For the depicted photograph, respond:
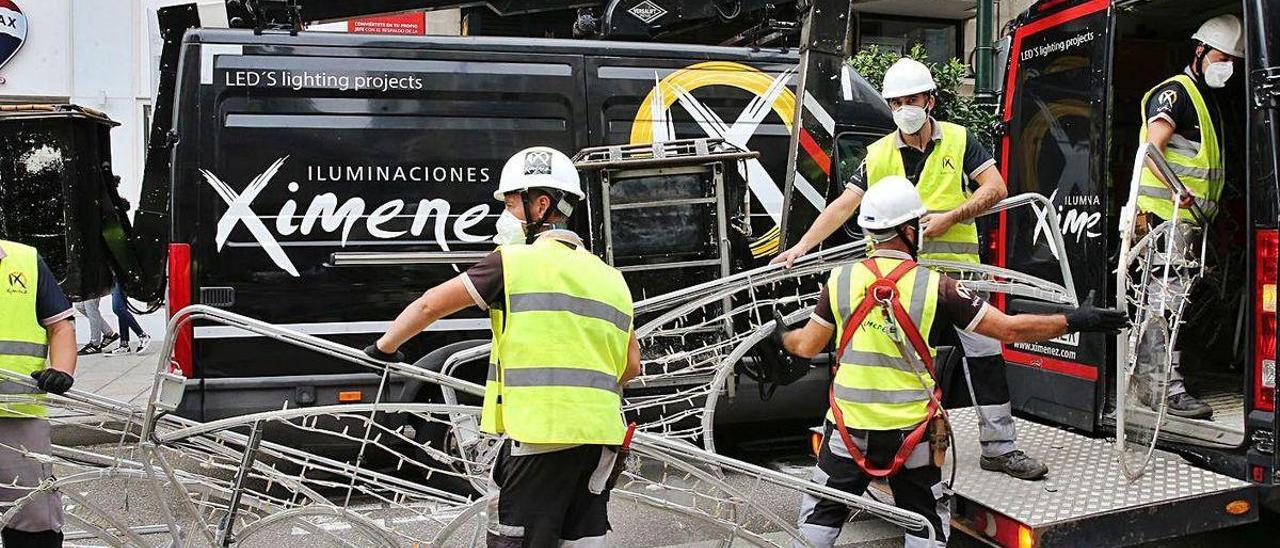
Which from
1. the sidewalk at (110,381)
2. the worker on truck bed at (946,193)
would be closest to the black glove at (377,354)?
the worker on truck bed at (946,193)

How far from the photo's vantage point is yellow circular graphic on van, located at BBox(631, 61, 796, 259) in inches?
241

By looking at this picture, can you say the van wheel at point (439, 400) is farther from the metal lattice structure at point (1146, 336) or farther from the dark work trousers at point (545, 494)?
the metal lattice structure at point (1146, 336)

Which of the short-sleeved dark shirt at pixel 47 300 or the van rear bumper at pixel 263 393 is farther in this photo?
the van rear bumper at pixel 263 393

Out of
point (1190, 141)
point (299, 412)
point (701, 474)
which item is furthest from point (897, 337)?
point (1190, 141)

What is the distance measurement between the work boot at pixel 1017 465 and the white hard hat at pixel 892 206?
150 centimetres

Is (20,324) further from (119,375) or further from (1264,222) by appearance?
(119,375)

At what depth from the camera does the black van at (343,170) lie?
5441 millimetres

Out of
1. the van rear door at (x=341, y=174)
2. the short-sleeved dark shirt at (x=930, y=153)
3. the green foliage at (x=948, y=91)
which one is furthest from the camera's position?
the green foliage at (x=948, y=91)

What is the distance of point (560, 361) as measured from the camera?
9.80ft

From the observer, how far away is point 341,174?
5.59 meters

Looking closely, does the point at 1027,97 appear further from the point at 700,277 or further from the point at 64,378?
the point at 64,378

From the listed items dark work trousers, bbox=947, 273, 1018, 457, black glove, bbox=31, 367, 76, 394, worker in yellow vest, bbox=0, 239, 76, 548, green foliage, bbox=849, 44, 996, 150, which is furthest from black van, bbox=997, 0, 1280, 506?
green foliage, bbox=849, 44, 996, 150

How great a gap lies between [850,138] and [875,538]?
2609mm

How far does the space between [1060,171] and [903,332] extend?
89.0 inches
